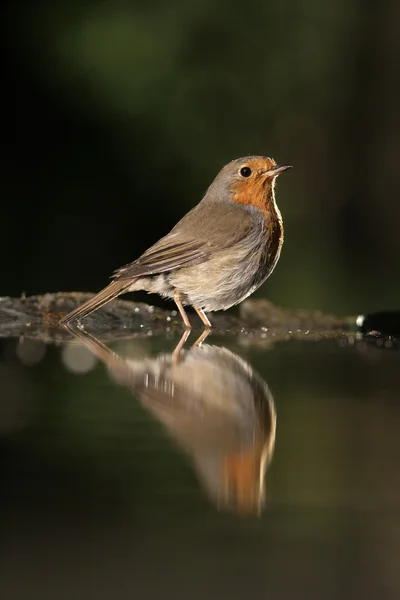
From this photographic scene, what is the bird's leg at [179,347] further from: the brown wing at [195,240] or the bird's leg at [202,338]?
the brown wing at [195,240]

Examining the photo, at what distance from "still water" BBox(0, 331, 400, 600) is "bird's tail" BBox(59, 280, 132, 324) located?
65.4 inches

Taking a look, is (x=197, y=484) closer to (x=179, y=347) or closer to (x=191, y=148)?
(x=179, y=347)

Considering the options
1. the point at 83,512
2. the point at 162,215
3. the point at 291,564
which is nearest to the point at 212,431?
the point at 83,512

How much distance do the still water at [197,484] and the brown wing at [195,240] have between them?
1.68m

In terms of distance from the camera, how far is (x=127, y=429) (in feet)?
5.62

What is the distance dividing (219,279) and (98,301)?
1.73 feet

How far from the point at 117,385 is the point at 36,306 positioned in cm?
217

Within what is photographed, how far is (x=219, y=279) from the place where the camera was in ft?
14.2

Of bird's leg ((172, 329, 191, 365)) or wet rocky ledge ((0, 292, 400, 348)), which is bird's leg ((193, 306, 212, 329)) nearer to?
wet rocky ledge ((0, 292, 400, 348))

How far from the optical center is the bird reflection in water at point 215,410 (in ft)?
4.47

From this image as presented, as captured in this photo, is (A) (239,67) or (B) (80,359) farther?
(A) (239,67)

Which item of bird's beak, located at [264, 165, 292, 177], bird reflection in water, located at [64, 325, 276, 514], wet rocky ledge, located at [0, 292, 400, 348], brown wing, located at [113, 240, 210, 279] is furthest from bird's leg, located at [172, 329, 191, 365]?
bird's beak, located at [264, 165, 292, 177]

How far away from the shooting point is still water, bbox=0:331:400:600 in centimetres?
99

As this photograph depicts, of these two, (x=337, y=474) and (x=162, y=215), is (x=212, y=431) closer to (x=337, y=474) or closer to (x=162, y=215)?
(x=337, y=474)
